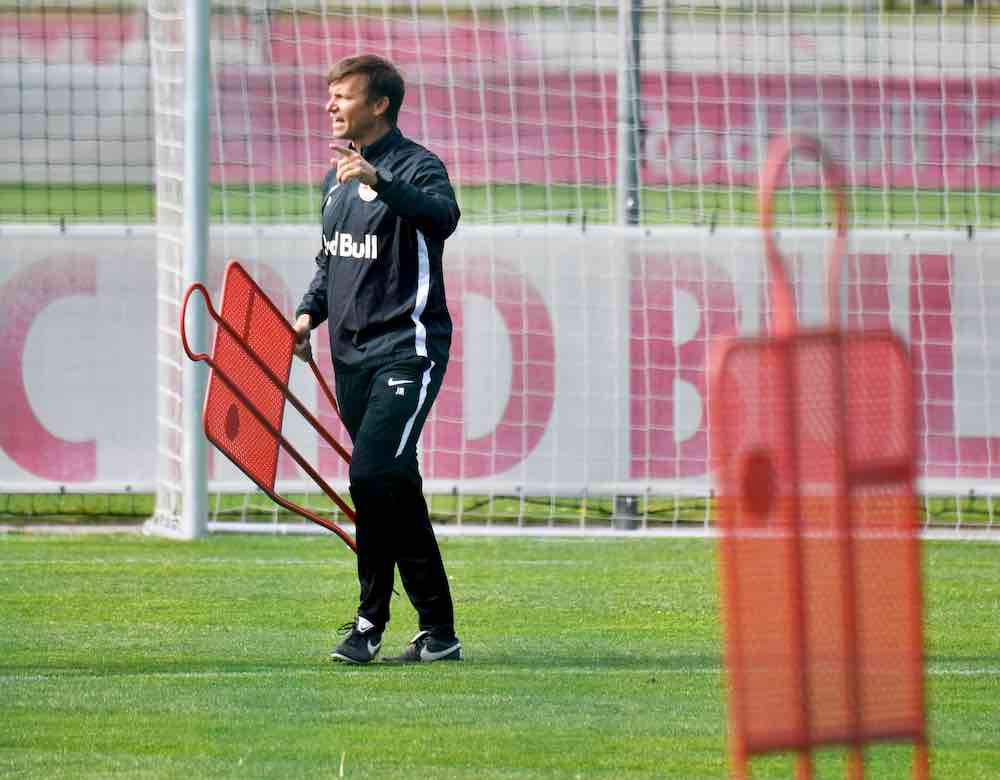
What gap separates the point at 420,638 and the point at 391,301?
1073 millimetres

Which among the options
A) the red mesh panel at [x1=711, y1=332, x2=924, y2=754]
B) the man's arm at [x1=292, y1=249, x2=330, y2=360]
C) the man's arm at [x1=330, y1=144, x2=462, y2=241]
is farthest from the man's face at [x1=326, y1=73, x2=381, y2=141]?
the red mesh panel at [x1=711, y1=332, x2=924, y2=754]

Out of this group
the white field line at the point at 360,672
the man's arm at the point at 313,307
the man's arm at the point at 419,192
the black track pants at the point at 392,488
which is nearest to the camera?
the man's arm at the point at 419,192

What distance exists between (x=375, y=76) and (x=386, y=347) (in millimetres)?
856

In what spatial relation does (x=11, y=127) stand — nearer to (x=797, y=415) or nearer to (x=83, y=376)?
(x=83, y=376)

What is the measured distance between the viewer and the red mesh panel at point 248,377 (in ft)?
21.2

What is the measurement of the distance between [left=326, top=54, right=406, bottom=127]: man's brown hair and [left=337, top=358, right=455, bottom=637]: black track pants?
33.1 inches

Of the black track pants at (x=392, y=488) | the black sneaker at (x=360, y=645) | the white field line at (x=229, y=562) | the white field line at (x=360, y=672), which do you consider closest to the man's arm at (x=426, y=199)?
the black track pants at (x=392, y=488)

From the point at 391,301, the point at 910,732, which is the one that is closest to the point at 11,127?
the point at 391,301

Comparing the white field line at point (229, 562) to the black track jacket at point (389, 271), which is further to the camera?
the white field line at point (229, 562)

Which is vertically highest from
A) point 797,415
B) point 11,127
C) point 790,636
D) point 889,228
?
point 11,127

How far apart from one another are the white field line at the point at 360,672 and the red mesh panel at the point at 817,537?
2.82m

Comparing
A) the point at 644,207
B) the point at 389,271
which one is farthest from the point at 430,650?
the point at 644,207

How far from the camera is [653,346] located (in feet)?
34.9

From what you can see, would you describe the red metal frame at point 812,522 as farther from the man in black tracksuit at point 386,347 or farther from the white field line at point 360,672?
the man in black tracksuit at point 386,347
